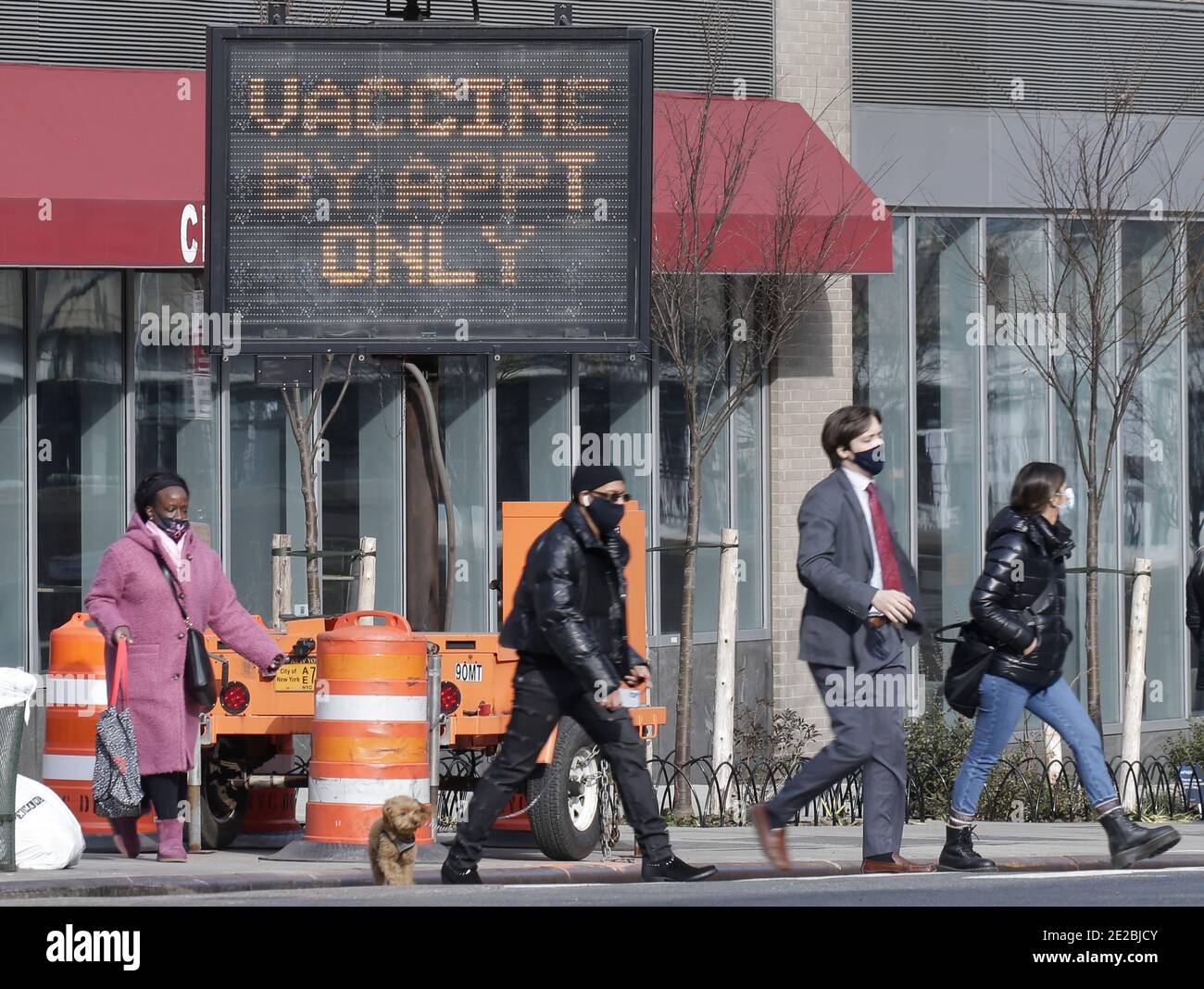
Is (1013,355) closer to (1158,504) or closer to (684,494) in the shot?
(1158,504)

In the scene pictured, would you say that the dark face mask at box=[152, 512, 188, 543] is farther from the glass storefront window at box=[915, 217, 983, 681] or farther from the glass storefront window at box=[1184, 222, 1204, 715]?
the glass storefront window at box=[1184, 222, 1204, 715]

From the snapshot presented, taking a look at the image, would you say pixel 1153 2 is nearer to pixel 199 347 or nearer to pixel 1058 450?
pixel 1058 450

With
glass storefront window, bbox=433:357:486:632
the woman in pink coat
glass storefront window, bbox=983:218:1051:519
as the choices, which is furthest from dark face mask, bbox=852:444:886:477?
glass storefront window, bbox=983:218:1051:519

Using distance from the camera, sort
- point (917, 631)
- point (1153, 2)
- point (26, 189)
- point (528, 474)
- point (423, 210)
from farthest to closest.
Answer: point (1153, 2)
point (528, 474)
point (26, 189)
point (423, 210)
point (917, 631)

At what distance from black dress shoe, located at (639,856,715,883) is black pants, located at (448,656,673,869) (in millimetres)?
60

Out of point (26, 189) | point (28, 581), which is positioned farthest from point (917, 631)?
point (28, 581)

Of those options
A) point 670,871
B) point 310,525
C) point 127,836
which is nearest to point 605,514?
point 670,871

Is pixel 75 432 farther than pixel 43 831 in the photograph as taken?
Yes

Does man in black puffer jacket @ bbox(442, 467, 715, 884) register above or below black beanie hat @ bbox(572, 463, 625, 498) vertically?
below

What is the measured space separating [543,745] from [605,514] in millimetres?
987

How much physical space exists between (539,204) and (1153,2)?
10.1 meters

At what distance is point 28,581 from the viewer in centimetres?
1590

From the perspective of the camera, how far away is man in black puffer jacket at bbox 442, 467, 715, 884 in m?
8.73

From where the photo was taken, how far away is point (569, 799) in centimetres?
1101
